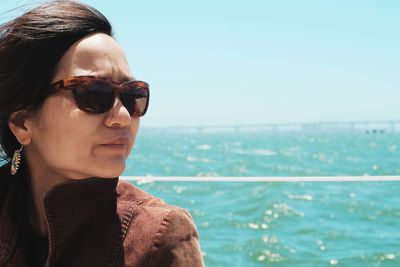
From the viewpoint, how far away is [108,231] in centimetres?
68

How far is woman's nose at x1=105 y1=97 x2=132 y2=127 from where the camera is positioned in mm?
657

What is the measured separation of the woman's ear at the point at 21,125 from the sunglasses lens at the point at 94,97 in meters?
0.13

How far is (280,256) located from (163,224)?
5.54m

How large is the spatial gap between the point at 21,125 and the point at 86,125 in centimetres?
16

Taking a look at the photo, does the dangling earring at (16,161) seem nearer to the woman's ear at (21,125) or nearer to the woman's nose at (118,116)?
the woman's ear at (21,125)

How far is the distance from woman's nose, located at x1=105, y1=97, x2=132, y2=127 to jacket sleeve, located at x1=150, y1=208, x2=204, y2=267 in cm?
16

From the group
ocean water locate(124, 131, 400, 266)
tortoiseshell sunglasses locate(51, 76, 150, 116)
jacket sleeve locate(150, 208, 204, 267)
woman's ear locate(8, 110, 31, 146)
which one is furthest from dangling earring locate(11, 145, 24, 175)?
ocean water locate(124, 131, 400, 266)

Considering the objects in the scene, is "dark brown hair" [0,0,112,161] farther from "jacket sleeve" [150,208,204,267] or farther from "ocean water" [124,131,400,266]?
"ocean water" [124,131,400,266]

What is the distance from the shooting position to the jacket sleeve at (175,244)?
2.04 feet

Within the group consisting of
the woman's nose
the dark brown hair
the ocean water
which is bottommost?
the ocean water

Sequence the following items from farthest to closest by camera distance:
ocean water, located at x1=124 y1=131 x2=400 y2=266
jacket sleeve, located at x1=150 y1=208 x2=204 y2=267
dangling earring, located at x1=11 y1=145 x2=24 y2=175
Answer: ocean water, located at x1=124 y1=131 x2=400 y2=266, dangling earring, located at x1=11 y1=145 x2=24 y2=175, jacket sleeve, located at x1=150 y1=208 x2=204 y2=267

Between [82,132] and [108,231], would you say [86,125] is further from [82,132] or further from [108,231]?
[108,231]

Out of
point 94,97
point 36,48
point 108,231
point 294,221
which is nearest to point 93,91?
point 94,97

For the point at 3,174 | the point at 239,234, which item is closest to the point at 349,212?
the point at 239,234
